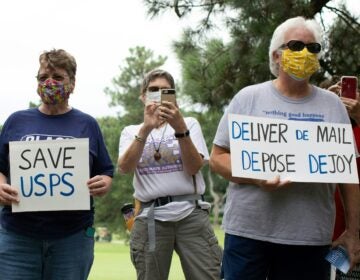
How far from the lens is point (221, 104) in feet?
26.9

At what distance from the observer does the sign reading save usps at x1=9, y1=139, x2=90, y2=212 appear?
3654mm

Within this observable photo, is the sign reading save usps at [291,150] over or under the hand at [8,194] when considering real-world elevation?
over

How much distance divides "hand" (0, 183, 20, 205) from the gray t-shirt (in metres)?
1.02

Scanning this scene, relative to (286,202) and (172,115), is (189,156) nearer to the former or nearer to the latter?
(172,115)

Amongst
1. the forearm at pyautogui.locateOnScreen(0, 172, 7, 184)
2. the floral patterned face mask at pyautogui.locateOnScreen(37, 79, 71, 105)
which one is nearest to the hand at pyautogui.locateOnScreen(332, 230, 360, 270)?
the floral patterned face mask at pyautogui.locateOnScreen(37, 79, 71, 105)

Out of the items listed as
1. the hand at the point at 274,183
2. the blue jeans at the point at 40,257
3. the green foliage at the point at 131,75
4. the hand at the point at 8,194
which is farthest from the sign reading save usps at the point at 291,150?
the green foliage at the point at 131,75

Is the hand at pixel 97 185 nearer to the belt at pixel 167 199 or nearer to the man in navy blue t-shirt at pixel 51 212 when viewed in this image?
the man in navy blue t-shirt at pixel 51 212

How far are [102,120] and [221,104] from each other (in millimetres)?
34965

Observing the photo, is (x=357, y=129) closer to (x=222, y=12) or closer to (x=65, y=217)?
(x=65, y=217)

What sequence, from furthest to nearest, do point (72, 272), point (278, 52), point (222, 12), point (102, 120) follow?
point (102, 120), point (222, 12), point (72, 272), point (278, 52)

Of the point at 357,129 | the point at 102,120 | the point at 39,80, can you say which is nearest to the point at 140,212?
the point at 39,80

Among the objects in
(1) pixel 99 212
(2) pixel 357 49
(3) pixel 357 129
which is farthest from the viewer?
(1) pixel 99 212

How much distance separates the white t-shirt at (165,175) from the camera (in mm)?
4336

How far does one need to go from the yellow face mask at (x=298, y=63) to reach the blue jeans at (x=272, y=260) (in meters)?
0.76
